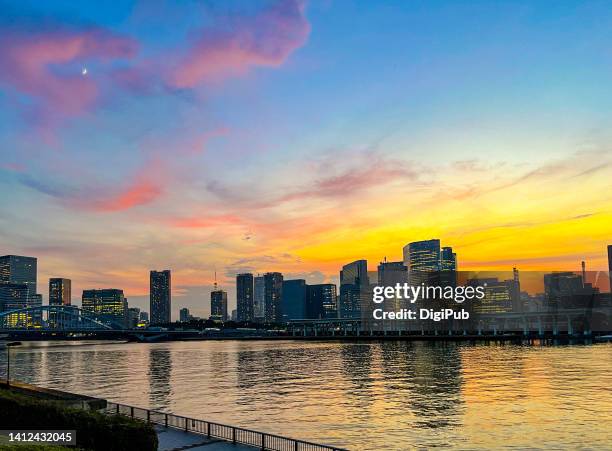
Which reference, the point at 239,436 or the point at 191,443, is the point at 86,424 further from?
the point at 239,436

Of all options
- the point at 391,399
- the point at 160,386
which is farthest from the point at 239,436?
the point at 160,386

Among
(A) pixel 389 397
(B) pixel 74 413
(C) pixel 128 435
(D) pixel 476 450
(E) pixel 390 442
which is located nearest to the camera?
(C) pixel 128 435

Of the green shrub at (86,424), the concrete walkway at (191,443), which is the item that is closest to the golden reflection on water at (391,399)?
the concrete walkway at (191,443)

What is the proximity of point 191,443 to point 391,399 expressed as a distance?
37.6 metres

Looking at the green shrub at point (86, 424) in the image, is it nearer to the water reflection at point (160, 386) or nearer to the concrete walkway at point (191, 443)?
the concrete walkway at point (191, 443)

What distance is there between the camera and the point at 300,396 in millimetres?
72312

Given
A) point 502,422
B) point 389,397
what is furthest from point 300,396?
point 502,422

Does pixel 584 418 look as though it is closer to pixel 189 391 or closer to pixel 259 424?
pixel 259 424

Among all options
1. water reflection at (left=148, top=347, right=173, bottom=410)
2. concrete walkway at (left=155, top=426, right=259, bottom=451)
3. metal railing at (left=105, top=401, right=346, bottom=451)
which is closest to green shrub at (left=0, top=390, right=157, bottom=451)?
metal railing at (left=105, top=401, right=346, bottom=451)

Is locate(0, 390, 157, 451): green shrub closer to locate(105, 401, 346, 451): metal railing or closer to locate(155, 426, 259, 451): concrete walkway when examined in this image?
locate(105, 401, 346, 451): metal railing

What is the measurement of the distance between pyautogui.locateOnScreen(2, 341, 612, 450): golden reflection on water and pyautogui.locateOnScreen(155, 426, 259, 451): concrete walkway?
12.2 metres

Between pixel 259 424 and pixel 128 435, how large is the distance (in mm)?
28361

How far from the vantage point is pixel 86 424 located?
27828mm

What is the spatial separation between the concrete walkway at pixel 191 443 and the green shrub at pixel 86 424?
655cm
